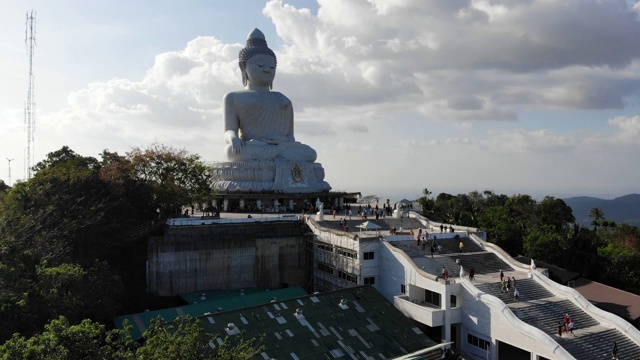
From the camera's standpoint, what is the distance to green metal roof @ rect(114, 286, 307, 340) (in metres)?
24.9

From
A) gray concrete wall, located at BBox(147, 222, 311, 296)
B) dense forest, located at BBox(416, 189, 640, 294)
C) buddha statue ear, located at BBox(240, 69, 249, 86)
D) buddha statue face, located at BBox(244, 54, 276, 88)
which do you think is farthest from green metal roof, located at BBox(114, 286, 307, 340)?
buddha statue ear, located at BBox(240, 69, 249, 86)

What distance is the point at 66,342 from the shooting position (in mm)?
12883

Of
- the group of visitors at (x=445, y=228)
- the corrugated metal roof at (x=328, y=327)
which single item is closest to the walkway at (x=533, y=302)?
the group of visitors at (x=445, y=228)

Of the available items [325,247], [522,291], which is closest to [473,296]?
[522,291]

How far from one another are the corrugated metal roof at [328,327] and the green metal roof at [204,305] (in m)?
3.23

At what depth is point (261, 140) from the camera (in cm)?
4931

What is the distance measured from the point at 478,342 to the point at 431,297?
351 cm

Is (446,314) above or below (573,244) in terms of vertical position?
below

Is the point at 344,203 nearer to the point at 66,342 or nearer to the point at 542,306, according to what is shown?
the point at 542,306

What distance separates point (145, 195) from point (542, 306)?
81.1ft

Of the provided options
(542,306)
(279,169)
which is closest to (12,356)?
(542,306)

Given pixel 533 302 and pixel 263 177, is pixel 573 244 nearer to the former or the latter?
pixel 533 302

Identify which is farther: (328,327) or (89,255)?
(89,255)

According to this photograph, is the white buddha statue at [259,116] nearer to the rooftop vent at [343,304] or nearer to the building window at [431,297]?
the building window at [431,297]
